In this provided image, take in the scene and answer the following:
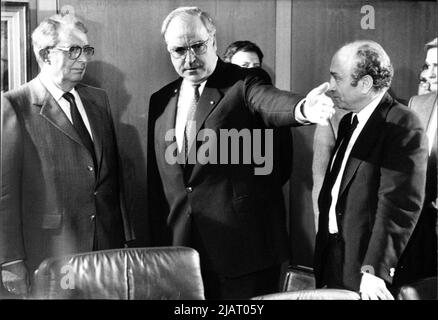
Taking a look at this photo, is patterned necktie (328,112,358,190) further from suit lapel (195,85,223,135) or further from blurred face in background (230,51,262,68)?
suit lapel (195,85,223,135)

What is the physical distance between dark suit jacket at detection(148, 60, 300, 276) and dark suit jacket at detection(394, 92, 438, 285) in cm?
67

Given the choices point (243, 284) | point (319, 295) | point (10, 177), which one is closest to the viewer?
point (319, 295)

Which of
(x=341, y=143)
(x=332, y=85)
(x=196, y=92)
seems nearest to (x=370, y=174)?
(x=341, y=143)

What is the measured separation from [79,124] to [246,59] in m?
0.85

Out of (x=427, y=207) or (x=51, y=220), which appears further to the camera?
(x=427, y=207)

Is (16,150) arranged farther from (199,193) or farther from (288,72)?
(288,72)

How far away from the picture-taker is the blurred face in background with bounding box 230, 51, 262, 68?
278 centimetres

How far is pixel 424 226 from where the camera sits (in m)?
2.81

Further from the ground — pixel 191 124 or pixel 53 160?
pixel 191 124

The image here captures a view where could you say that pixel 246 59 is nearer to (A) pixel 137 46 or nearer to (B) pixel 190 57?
(B) pixel 190 57

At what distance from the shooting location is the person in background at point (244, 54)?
2764 millimetres

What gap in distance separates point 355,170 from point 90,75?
132 cm

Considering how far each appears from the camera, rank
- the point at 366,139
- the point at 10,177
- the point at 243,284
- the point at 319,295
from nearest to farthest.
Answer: the point at 319,295
the point at 10,177
the point at 366,139
the point at 243,284

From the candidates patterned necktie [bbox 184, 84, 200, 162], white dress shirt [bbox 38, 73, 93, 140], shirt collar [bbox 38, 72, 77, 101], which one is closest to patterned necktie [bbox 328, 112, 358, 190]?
patterned necktie [bbox 184, 84, 200, 162]
